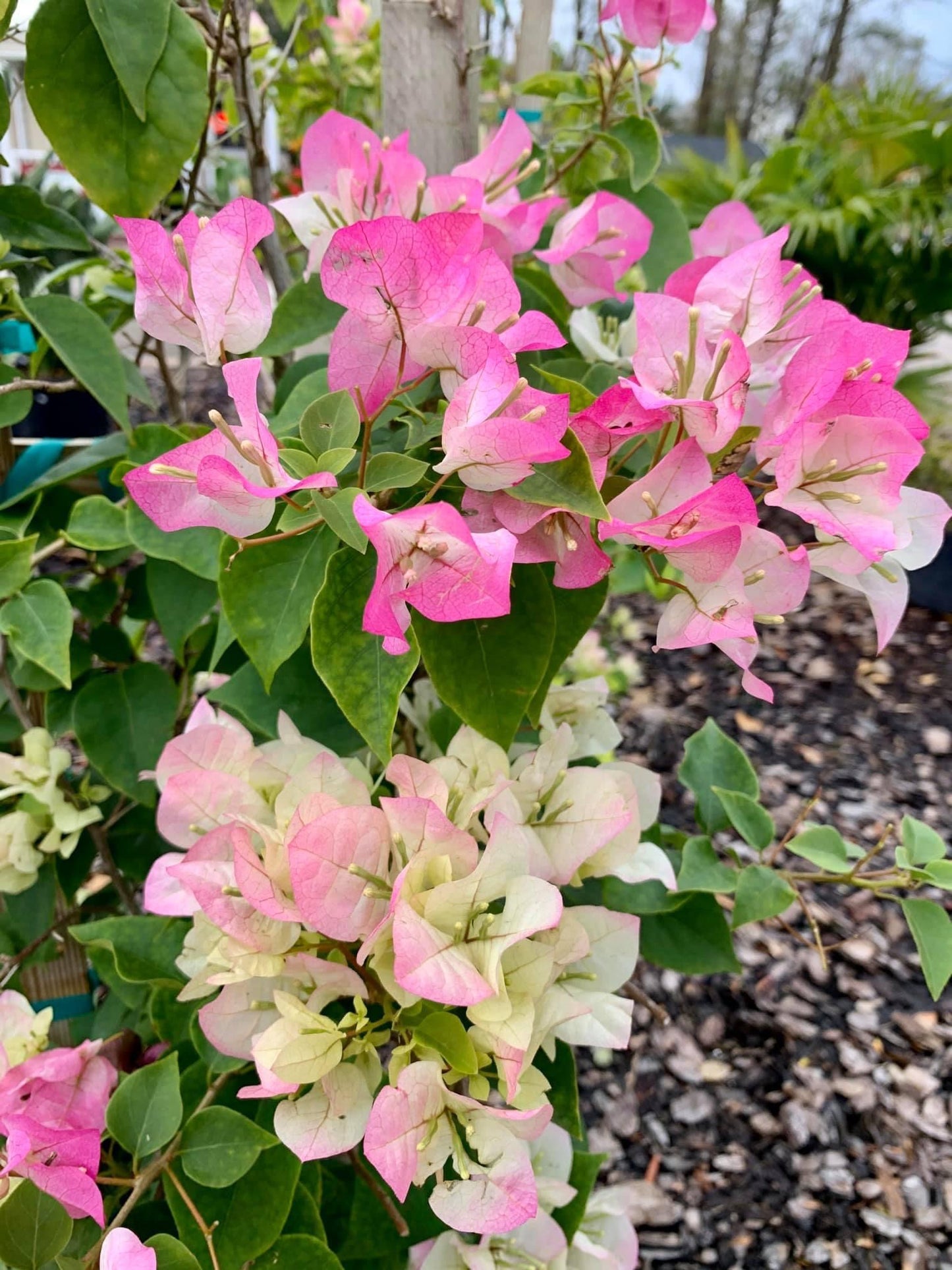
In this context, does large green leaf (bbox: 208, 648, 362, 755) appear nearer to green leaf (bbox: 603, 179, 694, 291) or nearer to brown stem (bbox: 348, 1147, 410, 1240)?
brown stem (bbox: 348, 1147, 410, 1240)

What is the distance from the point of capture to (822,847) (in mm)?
559

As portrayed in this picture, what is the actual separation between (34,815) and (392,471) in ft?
1.41

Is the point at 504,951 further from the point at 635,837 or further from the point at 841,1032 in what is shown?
the point at 841,1032

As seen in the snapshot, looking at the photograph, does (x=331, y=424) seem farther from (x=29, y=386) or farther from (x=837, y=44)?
(x=837, y=44)

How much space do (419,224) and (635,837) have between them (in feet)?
0.96

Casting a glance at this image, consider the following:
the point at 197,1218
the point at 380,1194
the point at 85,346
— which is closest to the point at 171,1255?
the point at 197,1218

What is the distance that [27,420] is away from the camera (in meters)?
1.48

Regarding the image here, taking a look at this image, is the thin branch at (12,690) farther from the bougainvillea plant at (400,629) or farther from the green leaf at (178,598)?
the green leaf at (178,598)

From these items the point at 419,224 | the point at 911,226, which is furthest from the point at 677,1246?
the point at 911,226

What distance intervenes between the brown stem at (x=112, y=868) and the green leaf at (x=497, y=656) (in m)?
0.39

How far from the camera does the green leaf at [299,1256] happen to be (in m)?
0.47

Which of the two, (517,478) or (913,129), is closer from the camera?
(517,478)

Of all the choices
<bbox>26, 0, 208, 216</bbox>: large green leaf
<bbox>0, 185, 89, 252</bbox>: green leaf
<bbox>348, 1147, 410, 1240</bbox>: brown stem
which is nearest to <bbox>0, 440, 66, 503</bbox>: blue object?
<bbox>0, 185, 89, 252</bbox>: green leaf

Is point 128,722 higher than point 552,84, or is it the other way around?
point 552,84
